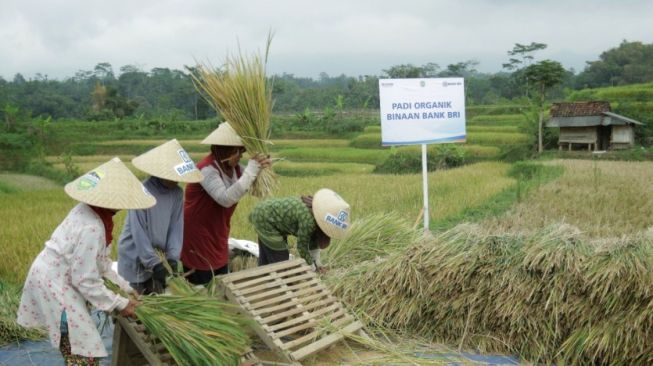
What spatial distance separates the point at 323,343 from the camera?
3318 millimetres

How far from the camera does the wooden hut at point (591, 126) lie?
16812 mm

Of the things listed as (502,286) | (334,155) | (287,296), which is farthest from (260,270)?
(334,155)

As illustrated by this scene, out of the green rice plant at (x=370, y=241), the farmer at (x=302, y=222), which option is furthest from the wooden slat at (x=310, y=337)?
the green rice plant at (x=370, y=241)

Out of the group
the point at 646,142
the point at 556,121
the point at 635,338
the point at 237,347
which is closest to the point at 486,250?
the point at 635,338

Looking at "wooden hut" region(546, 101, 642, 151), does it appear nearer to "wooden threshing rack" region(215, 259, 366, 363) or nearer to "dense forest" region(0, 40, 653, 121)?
"dense forest" region(0, 40, 653, 121)

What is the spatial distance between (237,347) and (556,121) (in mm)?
15905

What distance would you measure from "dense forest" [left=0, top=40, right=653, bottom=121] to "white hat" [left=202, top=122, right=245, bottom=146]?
15097 mm

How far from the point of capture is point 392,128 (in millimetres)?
5949

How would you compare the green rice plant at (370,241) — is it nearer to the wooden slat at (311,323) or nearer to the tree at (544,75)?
the wooden slat at (311,323)

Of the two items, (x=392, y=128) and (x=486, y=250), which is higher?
(x=392, y=128)

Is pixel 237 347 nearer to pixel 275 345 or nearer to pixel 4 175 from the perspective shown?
pixel 275 345

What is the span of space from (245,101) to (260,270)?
106cm

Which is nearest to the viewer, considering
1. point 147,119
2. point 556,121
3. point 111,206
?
→ point 111,206

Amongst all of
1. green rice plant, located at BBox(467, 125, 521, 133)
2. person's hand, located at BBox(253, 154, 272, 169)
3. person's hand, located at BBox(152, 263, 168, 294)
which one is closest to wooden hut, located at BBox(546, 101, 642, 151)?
green rice plant, located at BBox(467, 125, 521, 133)
